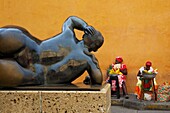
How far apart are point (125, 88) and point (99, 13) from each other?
1.95 m

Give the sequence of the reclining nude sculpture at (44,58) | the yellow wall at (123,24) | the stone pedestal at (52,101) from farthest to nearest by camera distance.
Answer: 1. the yellow wall at (123,24)
2. the reclining nude sculpture at (44,58)
3. the stone pedestal at (52,101)

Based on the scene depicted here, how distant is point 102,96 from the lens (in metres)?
2.45

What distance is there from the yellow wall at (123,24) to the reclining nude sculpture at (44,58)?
18.9 feet

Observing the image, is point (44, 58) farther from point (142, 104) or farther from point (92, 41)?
point (142, 104)

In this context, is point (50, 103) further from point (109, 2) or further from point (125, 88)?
point (109, 2)

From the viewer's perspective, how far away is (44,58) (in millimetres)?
2693

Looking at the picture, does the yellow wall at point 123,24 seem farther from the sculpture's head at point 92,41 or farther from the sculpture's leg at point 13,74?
the sculpture's leg at point 13,74

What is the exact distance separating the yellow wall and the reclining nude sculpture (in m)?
5.77

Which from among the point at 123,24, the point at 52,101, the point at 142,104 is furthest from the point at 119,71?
the point at 52,101

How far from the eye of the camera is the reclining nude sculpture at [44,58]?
2572mm

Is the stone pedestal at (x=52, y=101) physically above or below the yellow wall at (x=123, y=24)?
below

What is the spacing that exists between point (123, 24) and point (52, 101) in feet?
21.4

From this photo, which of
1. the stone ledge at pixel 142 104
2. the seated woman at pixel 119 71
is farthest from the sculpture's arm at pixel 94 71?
the seated woman at pixel 119 71

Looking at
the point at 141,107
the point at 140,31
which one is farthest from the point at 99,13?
the point at 141,107
